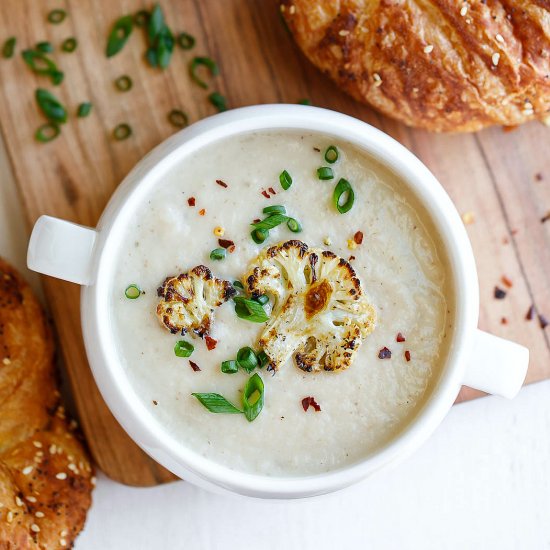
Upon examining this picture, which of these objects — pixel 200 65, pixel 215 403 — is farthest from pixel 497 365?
pixel 200 65

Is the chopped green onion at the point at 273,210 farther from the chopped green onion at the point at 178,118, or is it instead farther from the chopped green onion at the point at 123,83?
the chopped green onion at the point at 123,83

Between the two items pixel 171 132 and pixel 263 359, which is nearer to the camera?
pixel 263 359

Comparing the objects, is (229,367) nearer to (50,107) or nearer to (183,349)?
(183,349)

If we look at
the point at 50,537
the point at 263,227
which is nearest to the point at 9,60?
the point at 263,227

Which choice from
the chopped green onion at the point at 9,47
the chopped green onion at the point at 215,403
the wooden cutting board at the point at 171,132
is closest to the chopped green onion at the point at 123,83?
the wooden cutting board at the point at 171,132

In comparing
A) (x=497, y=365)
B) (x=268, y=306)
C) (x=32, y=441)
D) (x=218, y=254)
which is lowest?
(x=32, y=441)

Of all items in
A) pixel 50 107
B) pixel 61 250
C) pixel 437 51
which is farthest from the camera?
pixel 50 107

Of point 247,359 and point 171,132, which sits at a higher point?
point 171,132

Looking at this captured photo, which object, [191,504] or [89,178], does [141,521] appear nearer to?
[191,504]
